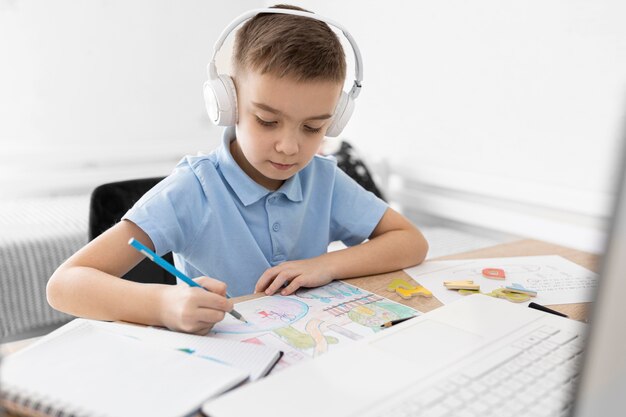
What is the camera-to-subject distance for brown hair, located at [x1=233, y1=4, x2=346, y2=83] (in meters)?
0.85

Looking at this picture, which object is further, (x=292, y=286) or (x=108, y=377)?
→ (x=292, y=286)

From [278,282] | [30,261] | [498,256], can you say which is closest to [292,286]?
[278,282]

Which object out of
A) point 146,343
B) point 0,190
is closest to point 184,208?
point 146,343

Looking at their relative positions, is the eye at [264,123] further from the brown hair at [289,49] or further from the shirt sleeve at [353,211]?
the shirt sleeve at [353,211]

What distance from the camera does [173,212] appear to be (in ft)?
2.87

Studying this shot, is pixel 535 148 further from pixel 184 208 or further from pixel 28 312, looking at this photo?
pixel 28 312

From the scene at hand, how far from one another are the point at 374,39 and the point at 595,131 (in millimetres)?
1000

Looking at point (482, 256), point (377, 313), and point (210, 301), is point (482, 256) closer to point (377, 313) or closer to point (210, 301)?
point (377, 313)

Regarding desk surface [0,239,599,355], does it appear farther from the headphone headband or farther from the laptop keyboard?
the headphone headband

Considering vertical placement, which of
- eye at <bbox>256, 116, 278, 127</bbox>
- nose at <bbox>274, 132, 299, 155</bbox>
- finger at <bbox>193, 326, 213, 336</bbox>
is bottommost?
finger at <bbox>193, 326, 213, 336</bbox>

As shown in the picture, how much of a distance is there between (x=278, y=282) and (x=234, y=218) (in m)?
0.20

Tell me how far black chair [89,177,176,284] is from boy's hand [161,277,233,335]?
350 millimetres

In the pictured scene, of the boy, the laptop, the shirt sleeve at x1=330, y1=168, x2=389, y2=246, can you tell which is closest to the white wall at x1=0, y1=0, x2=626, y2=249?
the shirt sleeve at x1=330, y1=168, x2=389, y2=246

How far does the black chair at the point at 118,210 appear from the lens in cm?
99
